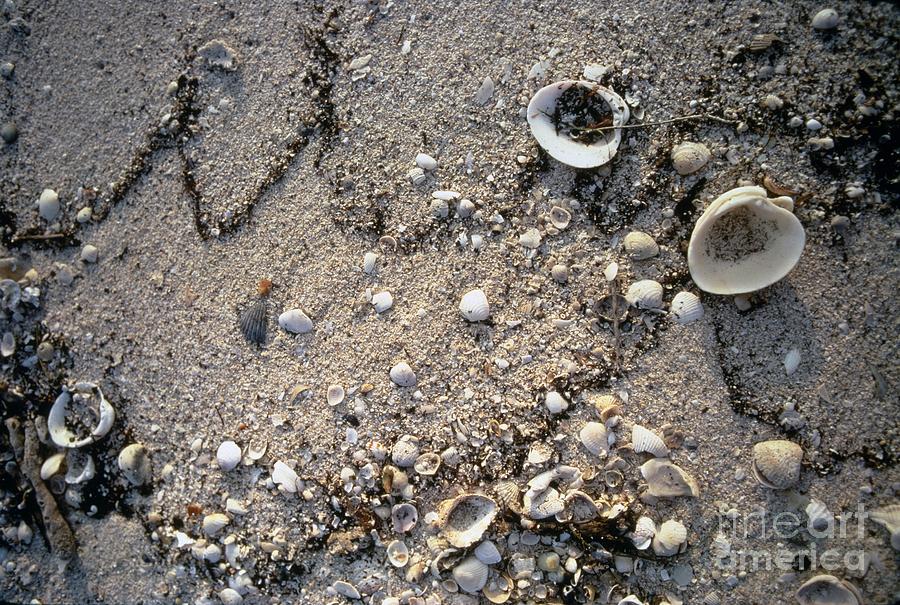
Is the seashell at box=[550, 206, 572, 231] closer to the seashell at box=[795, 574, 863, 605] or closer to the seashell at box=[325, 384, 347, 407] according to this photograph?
the seashell at box=[325, 384, 347, 407]

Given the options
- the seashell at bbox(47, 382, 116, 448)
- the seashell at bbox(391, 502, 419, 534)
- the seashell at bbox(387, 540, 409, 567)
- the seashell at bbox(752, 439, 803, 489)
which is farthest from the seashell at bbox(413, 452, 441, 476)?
the seashell at bbox(47, 382, 116, 448)

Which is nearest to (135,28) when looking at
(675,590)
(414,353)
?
(414,353)

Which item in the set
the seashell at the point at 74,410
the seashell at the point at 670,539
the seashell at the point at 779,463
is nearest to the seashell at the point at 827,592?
the seashell at the point at 779,463

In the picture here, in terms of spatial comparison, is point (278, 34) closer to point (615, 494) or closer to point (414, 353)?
point (414, 353)

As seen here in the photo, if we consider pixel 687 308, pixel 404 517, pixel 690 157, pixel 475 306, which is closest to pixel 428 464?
pixel 404 517

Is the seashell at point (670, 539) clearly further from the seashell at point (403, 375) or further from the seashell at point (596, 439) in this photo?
the seashell at point (403, 375)

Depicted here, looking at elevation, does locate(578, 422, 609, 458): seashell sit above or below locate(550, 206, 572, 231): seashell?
below

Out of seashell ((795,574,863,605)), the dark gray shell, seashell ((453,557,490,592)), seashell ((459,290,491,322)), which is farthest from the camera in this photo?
the dark gray shell

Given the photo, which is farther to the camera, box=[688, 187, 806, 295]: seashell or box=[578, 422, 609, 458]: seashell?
box=[578, 422, 609, 458]: seashell
